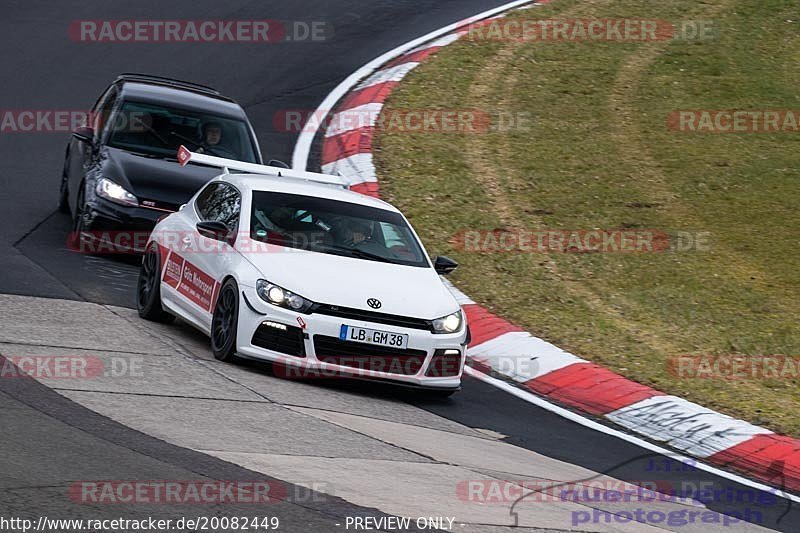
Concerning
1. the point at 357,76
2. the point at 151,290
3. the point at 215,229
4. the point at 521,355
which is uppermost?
the point at 357,76

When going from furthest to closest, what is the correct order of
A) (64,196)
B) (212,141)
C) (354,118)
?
(354,118), (64,196), (212,141)

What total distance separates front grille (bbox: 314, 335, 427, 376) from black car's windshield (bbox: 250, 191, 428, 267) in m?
1.07

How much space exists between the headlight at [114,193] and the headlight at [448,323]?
14.0ft

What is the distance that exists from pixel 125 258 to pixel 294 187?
3068mm

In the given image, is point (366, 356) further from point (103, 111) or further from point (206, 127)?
point (103, 111)

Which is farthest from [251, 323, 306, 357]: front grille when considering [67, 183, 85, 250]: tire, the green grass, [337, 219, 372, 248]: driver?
[67, 183, 85, 250]: tire

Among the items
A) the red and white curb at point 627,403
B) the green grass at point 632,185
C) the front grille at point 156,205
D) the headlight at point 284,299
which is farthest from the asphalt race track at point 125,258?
the green grass at point 632,185

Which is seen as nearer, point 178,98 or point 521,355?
point 521,355

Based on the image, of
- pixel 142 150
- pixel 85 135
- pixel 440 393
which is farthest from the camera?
pixel 142 150

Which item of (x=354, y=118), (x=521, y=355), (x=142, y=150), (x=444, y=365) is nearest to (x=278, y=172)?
(x=142, y=150)

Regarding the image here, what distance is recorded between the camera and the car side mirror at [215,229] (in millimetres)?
10445

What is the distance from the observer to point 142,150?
13766 mm

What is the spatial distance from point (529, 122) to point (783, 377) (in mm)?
8087

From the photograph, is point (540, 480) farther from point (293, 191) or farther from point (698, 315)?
point (698, 315)
